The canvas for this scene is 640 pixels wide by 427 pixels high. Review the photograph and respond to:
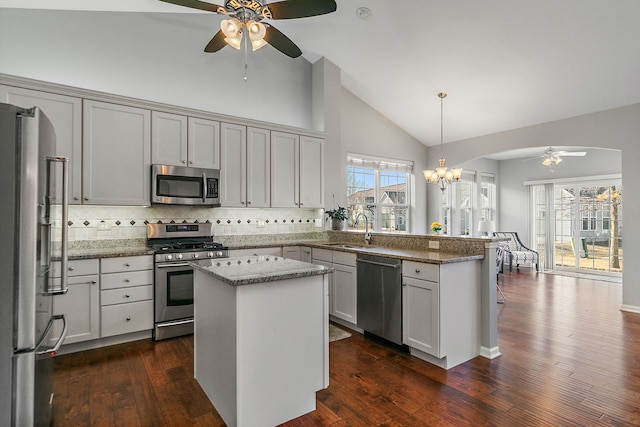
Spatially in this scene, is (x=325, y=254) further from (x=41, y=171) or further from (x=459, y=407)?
(x=41, y=171)

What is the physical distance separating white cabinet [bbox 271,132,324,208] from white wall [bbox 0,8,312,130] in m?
0.60

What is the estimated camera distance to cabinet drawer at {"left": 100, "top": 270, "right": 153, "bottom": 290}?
3.24m

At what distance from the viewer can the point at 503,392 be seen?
2396 mm

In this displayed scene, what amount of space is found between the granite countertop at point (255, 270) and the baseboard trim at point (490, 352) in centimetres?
186

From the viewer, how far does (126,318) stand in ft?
11.0

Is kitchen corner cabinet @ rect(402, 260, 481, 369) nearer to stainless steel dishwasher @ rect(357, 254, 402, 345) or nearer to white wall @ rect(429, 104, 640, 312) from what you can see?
stainless steel dishwasher @ rect(357, 254, 402, 345)

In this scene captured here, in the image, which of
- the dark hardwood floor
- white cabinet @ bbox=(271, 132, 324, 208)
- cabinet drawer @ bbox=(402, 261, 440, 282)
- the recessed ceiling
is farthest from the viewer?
white cabinet @ bbox=(271, 132, 324, 208)

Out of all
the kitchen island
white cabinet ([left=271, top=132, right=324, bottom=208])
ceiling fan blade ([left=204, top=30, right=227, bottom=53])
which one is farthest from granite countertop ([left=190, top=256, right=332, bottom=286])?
white cabinet ([left=271, top=132, right=324, bottom=208])

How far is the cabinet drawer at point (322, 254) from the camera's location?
4.03m

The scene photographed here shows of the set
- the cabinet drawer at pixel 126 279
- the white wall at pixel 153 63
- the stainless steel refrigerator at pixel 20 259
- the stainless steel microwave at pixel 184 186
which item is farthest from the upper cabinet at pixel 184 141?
the stainless steel refrigerator at pixel 20 259

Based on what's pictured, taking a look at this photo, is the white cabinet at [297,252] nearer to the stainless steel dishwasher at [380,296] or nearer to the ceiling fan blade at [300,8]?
the stainless steel dishwasher at [380,296]

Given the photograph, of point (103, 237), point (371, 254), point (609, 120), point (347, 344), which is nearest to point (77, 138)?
point (103, 237)

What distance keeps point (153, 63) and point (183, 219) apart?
1.98m

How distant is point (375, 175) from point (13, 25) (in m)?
5.36
